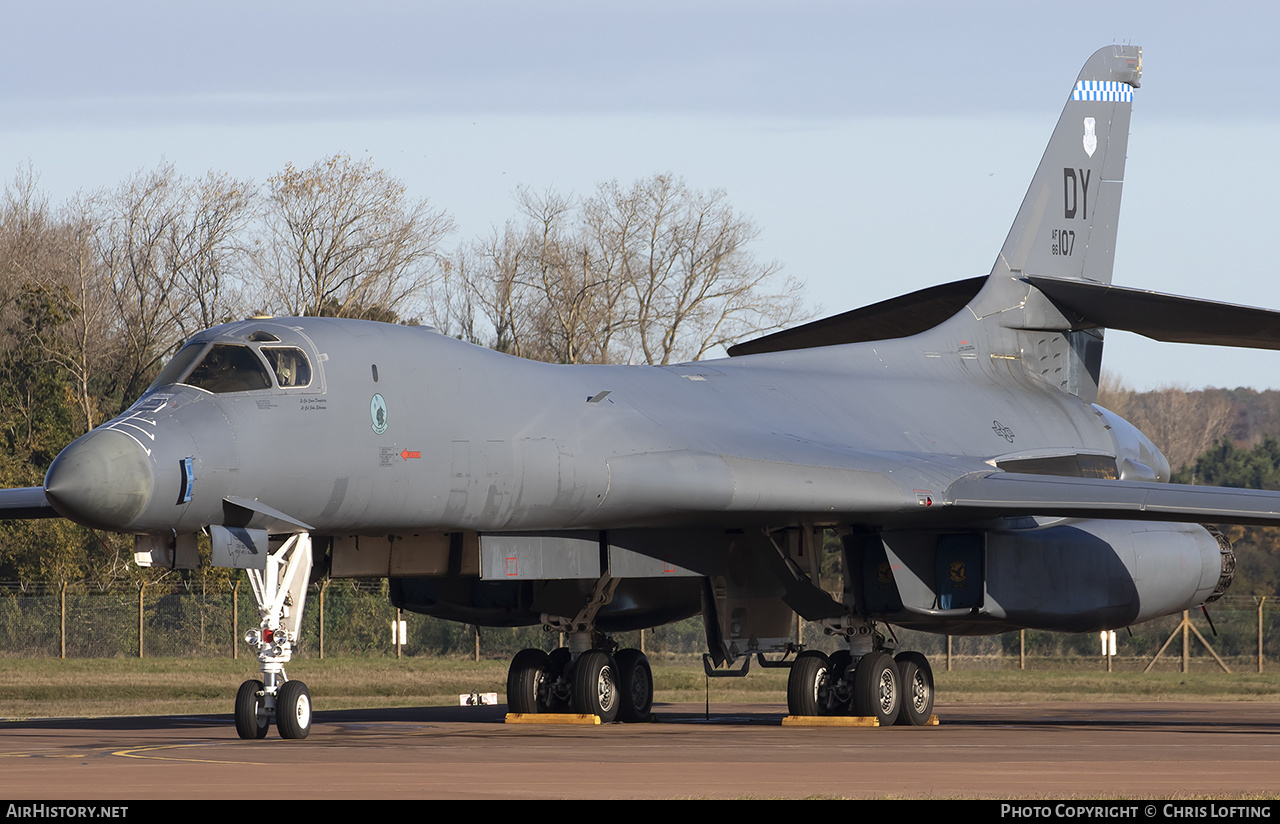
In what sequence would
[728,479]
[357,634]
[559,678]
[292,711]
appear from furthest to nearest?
[357,634]
[559,678]
[728,479]
[292,711]

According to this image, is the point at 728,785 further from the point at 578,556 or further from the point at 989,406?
the point at 989,406

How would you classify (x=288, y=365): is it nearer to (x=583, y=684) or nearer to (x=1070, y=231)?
(x=583, y=684)

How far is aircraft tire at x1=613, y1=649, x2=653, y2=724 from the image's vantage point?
17312mm

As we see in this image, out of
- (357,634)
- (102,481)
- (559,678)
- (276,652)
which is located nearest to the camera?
(102,481)

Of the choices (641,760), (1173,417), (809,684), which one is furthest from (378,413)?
(1173,417)

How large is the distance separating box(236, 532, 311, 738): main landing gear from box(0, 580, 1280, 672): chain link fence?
14.9 meters

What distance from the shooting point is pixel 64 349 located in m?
43.8

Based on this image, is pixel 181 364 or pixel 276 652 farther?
pixel 181 364

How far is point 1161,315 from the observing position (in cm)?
1942

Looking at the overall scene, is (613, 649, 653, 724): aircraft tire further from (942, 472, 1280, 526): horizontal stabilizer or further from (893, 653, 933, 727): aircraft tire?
(942, 472, 1280, 526): horizontal stabilizer

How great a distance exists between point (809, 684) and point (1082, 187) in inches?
326

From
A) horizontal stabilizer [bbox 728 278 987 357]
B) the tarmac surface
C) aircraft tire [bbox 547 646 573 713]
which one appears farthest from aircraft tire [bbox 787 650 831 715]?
horizontal stabilizer [bbox 728 278 987 357]

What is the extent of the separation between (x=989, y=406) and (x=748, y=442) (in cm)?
504

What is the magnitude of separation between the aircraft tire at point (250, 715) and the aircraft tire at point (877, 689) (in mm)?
6233
